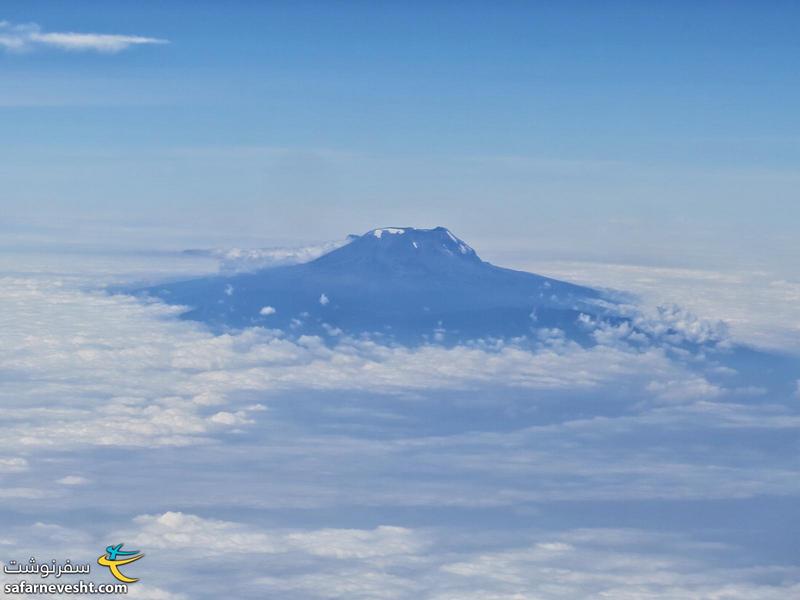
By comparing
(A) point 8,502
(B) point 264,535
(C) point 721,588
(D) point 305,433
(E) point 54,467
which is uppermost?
(D) point 305,433

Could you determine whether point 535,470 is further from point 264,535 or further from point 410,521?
point 264,535

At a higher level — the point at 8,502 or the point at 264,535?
the point at 8,502

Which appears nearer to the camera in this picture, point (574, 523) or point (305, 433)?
point (574, 523)

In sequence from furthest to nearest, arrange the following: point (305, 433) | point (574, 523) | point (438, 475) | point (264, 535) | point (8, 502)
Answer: point (305, 433), point (438, 475), point (574, 523), point (8, 502), point (264, 535)

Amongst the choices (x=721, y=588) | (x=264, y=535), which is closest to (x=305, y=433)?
(x=264, y=535)

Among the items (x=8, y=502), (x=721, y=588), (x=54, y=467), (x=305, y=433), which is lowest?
(x=721, y=588)

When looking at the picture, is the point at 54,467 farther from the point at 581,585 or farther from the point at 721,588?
the point at 721,588

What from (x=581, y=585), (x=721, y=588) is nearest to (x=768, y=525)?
(x=721, y=588)

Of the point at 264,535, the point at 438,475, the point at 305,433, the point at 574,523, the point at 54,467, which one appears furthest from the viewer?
the point at 305,433

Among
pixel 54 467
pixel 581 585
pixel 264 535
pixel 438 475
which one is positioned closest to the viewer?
pixel 581 585
